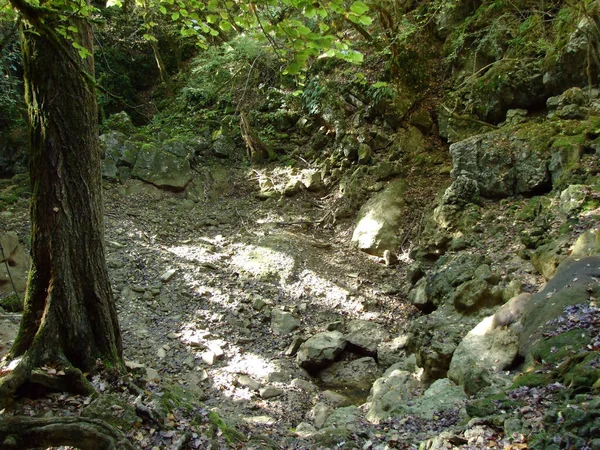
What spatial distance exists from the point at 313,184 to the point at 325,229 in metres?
1.53

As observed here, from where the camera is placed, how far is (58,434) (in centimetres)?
259

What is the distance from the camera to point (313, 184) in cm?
1094

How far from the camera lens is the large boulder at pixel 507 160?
7.07m

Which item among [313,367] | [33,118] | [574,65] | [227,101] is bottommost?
[313,367]

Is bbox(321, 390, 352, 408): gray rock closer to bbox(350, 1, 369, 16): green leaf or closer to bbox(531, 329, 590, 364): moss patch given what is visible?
bbox(531, 329, 590, 364): moss patch

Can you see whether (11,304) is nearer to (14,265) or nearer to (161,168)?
(14,265)

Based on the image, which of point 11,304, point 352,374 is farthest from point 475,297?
point 11,304

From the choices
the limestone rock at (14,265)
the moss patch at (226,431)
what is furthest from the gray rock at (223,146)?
the moss patch at (226,431)

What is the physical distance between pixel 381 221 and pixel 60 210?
266 inches

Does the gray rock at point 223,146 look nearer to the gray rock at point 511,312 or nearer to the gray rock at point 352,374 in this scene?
the gray rock at point 352,374

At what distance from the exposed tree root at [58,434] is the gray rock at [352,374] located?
3.93 metres

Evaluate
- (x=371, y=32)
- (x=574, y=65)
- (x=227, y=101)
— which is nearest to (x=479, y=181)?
(x=574, y=65)

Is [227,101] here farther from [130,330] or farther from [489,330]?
[489,330]

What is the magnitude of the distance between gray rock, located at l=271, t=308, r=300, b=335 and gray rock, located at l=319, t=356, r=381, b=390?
3.40ft
